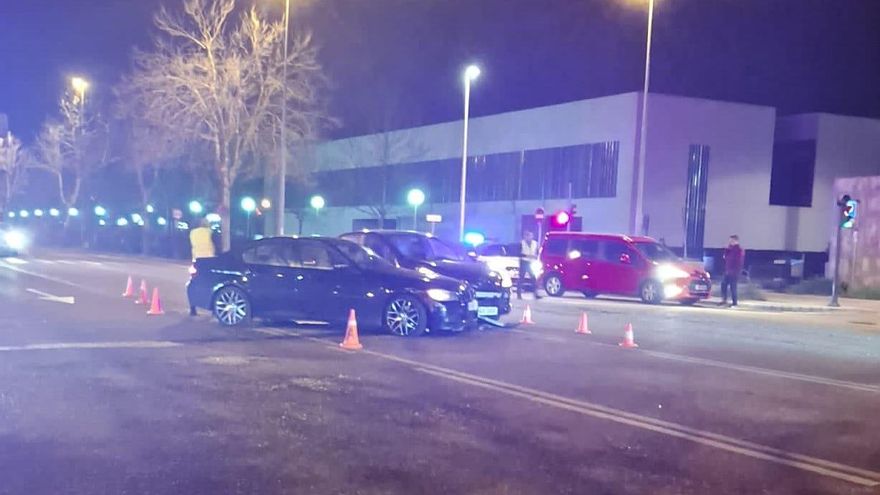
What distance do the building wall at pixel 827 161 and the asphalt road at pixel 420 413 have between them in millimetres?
32516

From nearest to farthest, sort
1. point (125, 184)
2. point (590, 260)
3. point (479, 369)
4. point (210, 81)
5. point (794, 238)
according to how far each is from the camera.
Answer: point (479, 369) < point (590, 260) < point (210, 81) < point (794, 238) < point (125, 184)

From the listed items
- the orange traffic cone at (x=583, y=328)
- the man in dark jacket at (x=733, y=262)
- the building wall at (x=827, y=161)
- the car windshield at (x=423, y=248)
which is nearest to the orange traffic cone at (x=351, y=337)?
the car windshield at (x=423, y=248)

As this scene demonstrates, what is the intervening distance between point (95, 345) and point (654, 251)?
16112mm

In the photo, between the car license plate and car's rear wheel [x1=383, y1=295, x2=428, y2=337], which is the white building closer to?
the car license plate

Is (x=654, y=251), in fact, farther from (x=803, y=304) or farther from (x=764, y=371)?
(x=764, y=371)

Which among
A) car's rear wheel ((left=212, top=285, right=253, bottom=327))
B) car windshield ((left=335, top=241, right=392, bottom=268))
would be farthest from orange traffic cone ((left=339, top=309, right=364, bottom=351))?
car's rear wheel ((left=212, top=285, right=253, bottom=327))

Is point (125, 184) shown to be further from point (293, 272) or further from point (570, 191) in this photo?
point (293, 272)

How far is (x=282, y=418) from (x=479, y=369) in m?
3.52

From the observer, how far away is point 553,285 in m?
25.6

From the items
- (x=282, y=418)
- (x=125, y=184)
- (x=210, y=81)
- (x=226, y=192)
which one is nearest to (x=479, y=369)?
(x=282, y=418)

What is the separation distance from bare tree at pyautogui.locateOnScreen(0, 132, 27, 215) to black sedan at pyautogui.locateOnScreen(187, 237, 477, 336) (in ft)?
216

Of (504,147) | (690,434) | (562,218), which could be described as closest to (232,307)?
(690,434)

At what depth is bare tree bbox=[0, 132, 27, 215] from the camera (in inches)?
2901

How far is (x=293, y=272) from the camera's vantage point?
14109 millimetres
